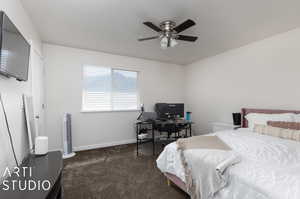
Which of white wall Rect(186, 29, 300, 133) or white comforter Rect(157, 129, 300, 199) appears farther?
white wall Rect(186, 29, 300, 133)

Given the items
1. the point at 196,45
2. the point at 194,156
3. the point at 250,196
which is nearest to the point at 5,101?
the point at 194,156

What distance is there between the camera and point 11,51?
4.26 ft

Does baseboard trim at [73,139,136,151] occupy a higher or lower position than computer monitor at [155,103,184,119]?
lower

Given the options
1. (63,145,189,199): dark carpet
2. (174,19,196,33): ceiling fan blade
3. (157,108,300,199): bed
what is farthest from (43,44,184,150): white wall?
(157,108,300,199): bed

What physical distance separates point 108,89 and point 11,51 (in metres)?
2.57

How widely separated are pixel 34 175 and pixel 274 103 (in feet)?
12.6

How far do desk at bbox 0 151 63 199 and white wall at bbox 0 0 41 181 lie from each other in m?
0.18

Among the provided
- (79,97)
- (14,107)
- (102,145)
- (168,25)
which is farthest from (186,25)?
(102,145)

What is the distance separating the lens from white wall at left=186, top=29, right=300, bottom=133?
263 centimetres

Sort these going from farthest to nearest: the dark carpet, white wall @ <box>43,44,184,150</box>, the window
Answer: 1. the window
2. white wall @ <box>43,44,184,150</box>
3. the dark carpet

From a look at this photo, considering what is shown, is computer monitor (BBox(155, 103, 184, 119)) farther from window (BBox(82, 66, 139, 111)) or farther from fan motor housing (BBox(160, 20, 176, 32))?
fan motor housing (BBox(160, 20, 176, 32))

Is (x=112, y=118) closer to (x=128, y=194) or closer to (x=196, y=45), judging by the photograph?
(x=128, y=194)

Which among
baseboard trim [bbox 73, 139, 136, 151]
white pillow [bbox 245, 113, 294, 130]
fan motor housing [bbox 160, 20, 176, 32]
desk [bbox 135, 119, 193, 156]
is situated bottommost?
baseboard trim [bbox 73, 139, 136, 151]

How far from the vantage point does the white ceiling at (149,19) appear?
75.6 inches
